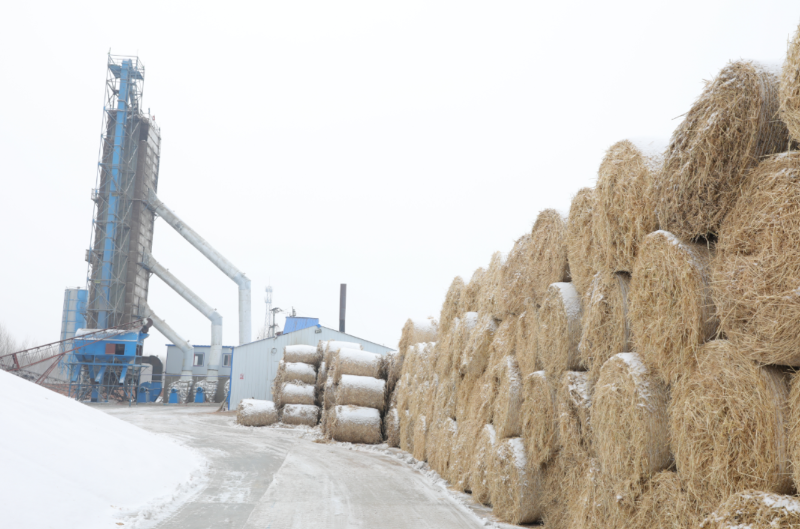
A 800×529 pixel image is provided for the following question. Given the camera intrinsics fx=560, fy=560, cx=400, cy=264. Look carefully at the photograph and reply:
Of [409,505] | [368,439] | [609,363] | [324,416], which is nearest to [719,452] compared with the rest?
[609,363]

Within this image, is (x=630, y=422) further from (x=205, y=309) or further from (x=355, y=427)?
(x=205, y=309)

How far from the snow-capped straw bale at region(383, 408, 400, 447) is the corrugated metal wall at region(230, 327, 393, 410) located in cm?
1154

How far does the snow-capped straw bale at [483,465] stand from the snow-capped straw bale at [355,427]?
21.6 feet

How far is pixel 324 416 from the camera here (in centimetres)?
1544

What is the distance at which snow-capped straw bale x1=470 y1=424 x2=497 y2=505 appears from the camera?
645cm

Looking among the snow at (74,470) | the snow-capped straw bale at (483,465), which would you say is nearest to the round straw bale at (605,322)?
the snow-capped straw bale at (483,465)

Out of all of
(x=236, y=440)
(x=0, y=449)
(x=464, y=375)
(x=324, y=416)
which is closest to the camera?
(x=0, y=449)

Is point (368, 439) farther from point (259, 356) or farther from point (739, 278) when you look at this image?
point (259, 356)

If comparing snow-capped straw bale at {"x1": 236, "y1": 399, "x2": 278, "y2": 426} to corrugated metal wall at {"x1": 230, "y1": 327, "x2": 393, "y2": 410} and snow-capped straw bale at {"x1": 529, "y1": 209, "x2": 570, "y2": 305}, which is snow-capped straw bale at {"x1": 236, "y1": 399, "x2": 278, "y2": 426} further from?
snow-capped straw bale at {"x1": 529, "y1": 209, "x2": 570, "y2": 305}

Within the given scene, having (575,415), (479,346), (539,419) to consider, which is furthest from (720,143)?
(479,346)

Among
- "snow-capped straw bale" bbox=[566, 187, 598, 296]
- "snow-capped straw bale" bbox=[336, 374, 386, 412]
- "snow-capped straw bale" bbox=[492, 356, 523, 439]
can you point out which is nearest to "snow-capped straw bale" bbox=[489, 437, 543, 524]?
"snow-capped straw bale" bbox=[492, 356, 523, 439]

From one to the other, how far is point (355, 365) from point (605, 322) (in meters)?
11.0

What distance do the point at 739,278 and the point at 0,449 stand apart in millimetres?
5596

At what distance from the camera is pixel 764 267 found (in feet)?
8.18
